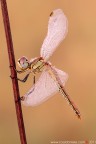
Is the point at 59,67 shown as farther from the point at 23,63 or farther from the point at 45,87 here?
the point at 23,63

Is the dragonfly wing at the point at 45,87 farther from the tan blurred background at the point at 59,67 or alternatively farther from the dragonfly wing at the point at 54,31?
the tan blurred background at the point at 59,67

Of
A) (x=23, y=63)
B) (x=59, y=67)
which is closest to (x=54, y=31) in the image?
(x=23, y=63)

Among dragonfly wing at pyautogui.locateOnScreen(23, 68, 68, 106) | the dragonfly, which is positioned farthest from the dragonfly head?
dragonfly wing at pyautogui.locateOnScreen(23, 68, 68, 106)

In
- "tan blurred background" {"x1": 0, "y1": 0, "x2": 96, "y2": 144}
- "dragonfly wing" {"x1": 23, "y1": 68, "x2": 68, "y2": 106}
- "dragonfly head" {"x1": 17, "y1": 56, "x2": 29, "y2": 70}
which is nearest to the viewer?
"dragonfly head" {"x1": 17, "y1": 56, "x2": 29, "y2": 70}

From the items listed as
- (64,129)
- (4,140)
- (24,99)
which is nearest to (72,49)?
(64,129)

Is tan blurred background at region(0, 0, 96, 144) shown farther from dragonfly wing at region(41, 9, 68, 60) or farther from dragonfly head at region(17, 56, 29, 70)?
dragonfly head at region(17, 56, 29, 70)

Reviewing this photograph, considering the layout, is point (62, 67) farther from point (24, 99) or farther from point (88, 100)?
point (24, 99)

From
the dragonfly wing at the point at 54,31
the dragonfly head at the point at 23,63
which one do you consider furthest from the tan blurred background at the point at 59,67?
the dragonfly head at the point at 23,63
